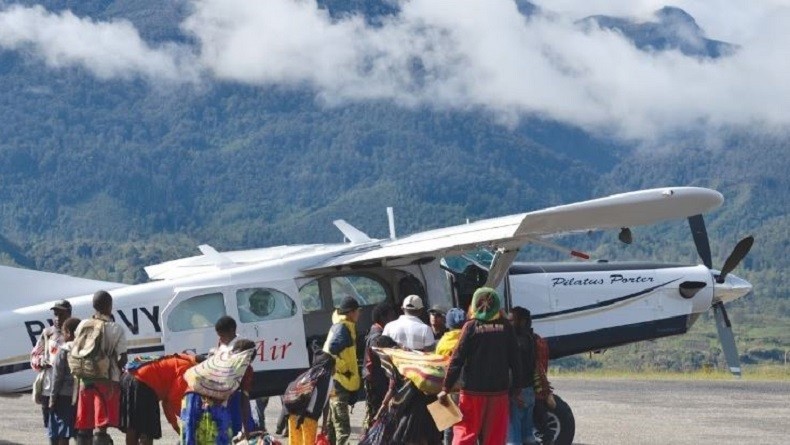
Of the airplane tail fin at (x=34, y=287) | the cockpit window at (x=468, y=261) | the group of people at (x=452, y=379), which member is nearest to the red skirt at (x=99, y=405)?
the group of people at (x=452, y=379)

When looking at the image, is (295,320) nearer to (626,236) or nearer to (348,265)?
(348,265)

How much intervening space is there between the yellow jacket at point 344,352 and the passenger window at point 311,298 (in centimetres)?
302

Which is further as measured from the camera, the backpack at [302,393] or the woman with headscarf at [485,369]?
the backpack at [302,393]

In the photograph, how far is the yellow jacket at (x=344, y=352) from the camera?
13438 millimetres

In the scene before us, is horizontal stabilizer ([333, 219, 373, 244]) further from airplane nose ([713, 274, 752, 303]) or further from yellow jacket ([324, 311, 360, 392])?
airplane nose ([713, 274, 752, 303])

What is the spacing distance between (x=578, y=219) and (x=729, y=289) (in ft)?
18.9

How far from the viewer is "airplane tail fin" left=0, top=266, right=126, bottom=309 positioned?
1612cm

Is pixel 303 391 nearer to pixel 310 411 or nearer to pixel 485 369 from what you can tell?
pixel 310 411

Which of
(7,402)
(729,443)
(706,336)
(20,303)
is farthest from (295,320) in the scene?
(706,336)

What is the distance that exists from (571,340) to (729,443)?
2.23 metres

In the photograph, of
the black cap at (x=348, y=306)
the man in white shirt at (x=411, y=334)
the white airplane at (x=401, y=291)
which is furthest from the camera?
the white airplane at (x=401, y=291)

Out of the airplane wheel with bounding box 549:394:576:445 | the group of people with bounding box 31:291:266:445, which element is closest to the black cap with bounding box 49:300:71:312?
the group of people with bounding box 31:291:266:445

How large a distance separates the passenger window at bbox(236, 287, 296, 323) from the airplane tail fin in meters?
1.69

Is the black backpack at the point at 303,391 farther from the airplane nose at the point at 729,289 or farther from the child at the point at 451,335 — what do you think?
the airplane nose at the point at 729,289
